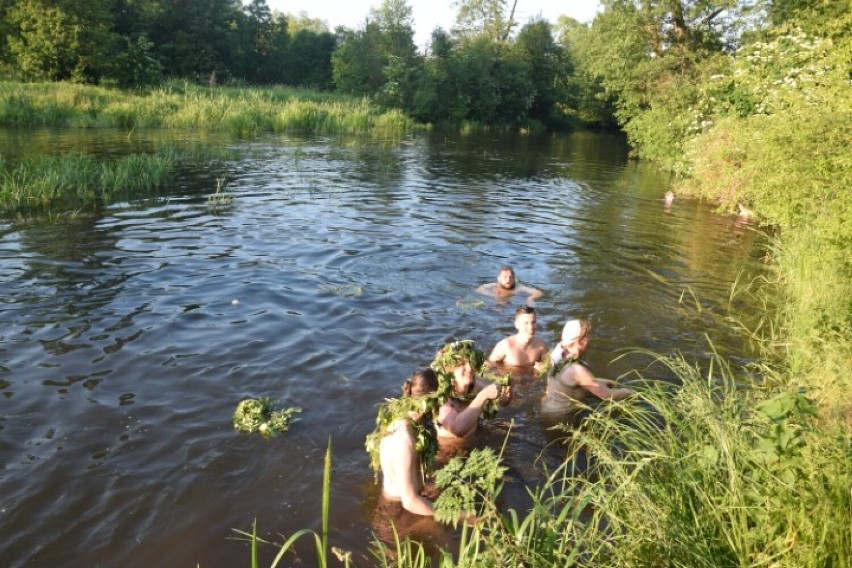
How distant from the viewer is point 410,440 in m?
4.81

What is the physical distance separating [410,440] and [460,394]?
1609 millimetres

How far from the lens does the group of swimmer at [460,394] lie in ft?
15.9

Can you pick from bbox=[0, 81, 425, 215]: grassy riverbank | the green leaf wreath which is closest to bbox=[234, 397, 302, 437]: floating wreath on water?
the green leaf wreath

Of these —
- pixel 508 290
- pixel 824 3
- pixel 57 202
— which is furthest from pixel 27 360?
pixel 824 3

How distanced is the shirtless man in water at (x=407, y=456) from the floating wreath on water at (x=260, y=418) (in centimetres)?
169

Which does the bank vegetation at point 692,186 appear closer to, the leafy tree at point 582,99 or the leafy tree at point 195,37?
the leafy tree at point 582,99

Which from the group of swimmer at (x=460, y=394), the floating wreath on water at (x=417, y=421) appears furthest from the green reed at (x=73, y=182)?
the floating wreath on water at (x=417, y=421)

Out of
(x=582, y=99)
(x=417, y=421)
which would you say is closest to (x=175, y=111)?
(x=417, y=421)

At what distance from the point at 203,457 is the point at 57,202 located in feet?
38.3

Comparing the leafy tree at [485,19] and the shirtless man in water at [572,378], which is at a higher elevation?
the leafy tree at [485,19]

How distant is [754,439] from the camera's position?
13.5 ft

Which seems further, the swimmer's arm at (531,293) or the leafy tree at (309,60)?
the leafy tree at (309,60)

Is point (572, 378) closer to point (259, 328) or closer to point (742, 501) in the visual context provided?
point (742, 501)

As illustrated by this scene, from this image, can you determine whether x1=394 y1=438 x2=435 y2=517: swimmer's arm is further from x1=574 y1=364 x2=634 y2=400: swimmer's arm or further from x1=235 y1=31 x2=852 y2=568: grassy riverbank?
x1=574 y1=364 x2=634 y2=400: swimmer's arm
